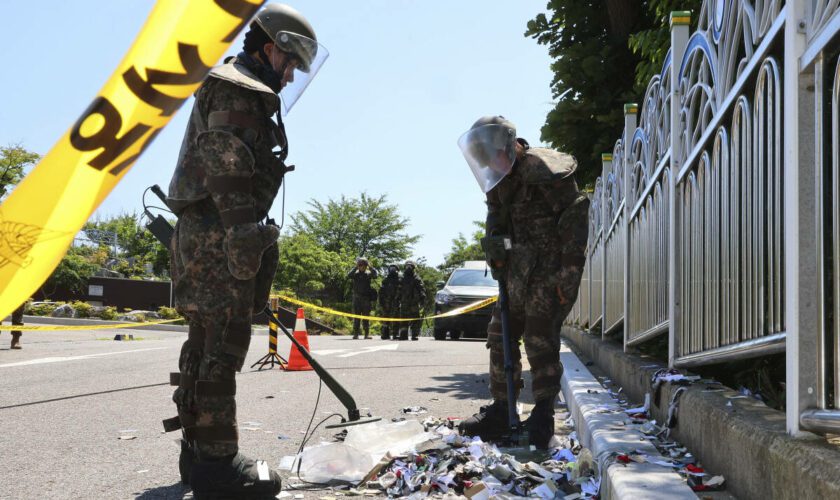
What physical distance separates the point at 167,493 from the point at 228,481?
16.8 inches

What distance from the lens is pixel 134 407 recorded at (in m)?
5.88

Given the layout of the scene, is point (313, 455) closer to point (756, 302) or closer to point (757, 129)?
point (756, 302)

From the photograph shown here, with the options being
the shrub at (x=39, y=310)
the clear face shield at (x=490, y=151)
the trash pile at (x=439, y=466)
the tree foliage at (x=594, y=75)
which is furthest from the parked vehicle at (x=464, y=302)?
the shrub at (x=39, y=310)

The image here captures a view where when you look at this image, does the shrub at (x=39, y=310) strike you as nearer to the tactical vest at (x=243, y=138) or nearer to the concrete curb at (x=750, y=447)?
the tactical vest at (x=243, y=138)

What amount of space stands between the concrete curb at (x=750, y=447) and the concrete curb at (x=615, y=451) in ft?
0.54

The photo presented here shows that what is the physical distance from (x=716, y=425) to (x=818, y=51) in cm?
134

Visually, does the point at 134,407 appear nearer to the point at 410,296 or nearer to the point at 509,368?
the point at 509,368

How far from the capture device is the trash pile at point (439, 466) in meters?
3.43

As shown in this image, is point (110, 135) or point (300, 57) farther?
point (300, 57)

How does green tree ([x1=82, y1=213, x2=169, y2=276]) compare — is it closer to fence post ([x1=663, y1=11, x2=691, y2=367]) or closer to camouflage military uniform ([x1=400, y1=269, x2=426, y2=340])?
camouflage military uniform ([x1=400, y1=269, x2=426, y2=340])

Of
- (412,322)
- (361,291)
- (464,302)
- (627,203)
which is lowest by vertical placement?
(412,322)

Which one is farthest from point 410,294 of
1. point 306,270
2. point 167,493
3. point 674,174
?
point 306,270

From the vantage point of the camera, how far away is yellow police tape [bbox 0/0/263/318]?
1.40 m

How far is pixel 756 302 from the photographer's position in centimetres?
273
